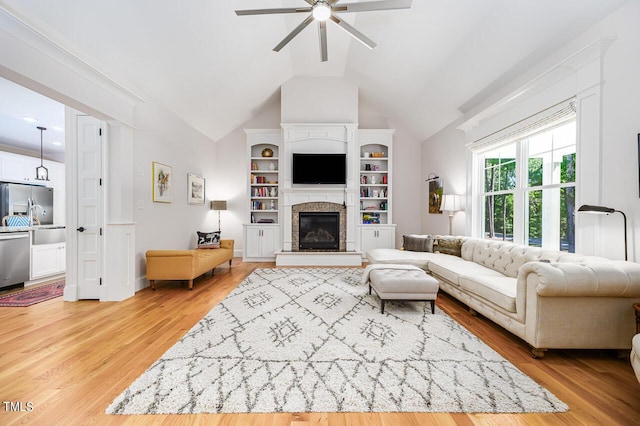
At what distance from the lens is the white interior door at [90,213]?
11.0 ft

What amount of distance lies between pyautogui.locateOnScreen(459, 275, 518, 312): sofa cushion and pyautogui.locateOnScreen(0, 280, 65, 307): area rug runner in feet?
17.0

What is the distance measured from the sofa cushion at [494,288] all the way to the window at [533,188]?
3.55 ft

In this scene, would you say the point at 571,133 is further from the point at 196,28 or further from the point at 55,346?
the point at 55,346

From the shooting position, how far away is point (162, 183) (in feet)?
14.3

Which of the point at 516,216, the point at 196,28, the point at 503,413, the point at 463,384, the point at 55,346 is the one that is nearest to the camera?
the point at 503,413

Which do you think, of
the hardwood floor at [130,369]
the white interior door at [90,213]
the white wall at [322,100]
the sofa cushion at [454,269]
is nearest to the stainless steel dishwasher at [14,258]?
the hardwood floor at [130,369]

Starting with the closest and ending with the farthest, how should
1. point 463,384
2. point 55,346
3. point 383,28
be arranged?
point 463,384
point 55,346
point 383,28

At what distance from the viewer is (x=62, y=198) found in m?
5.66

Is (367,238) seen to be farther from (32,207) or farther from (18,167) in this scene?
(18,167)

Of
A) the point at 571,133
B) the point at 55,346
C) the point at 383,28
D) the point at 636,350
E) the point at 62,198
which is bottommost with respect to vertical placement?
the point at 55,346

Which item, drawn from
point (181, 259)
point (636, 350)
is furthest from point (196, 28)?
point (636, 350)

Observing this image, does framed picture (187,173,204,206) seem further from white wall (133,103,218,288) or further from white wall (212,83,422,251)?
white wall (212,83,422,251)

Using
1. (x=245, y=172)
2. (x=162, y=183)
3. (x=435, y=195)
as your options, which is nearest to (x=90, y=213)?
(x=162, y=183)

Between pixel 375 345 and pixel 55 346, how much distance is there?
2.69 metres
